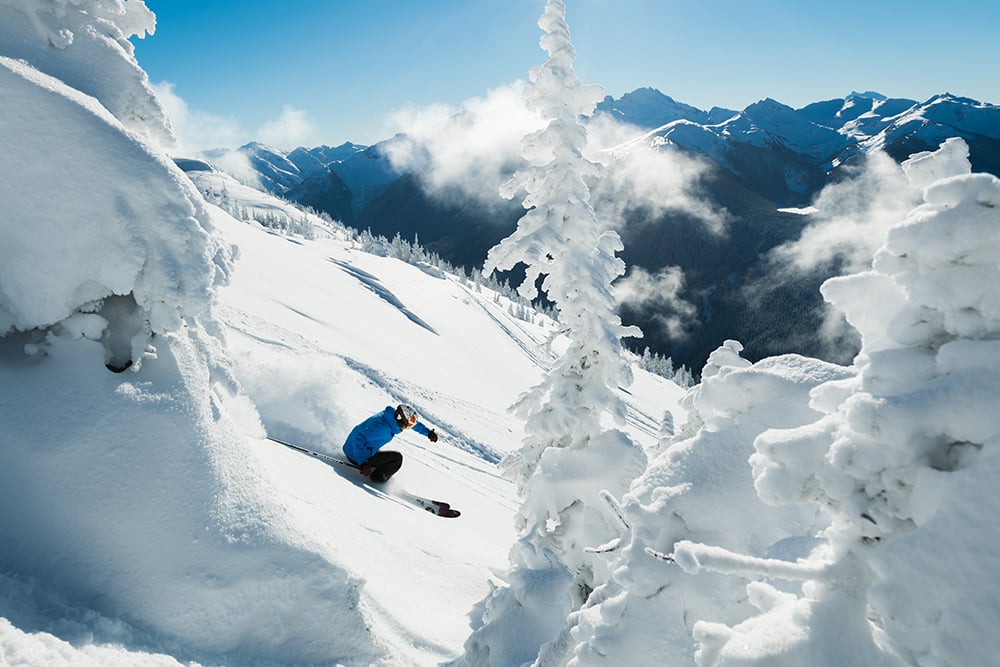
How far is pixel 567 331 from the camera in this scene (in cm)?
862

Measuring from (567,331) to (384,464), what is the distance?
4.58m

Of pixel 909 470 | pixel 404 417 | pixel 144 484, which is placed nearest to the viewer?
pixel 909 470

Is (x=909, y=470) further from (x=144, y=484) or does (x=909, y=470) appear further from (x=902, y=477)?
(x=144, y=484)

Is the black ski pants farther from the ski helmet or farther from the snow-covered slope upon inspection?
the snow-covered slope

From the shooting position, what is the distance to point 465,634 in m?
6.68

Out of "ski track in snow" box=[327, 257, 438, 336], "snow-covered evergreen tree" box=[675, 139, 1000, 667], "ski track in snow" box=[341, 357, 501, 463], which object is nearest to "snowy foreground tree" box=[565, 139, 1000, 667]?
"snow-covered evergreen tree" box=[675, 139, 1000, 667]

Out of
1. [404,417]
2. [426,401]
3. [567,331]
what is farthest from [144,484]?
[426,401]

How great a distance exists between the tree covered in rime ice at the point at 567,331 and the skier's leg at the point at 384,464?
281 cm

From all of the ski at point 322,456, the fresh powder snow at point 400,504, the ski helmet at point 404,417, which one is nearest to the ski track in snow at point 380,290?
the ski helmet at point 404,417

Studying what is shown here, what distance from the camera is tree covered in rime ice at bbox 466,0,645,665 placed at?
25.2 ft

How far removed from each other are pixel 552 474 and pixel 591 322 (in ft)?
7.58

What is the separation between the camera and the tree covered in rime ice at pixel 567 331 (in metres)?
7.68

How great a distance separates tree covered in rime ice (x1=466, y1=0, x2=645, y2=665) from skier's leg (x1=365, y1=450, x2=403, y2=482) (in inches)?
111

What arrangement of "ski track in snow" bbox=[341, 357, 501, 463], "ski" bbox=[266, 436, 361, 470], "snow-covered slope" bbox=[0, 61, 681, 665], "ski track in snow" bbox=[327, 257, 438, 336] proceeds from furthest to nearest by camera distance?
"ski track in snow" bbox=[327, 257, 438, 336], "ski track in snow" bbox=[341, 357, 501, 463], "ski" bbox=[266, 436, 361, 470], "snow-covered slope" bbox=[0, 61, 681, 665]
